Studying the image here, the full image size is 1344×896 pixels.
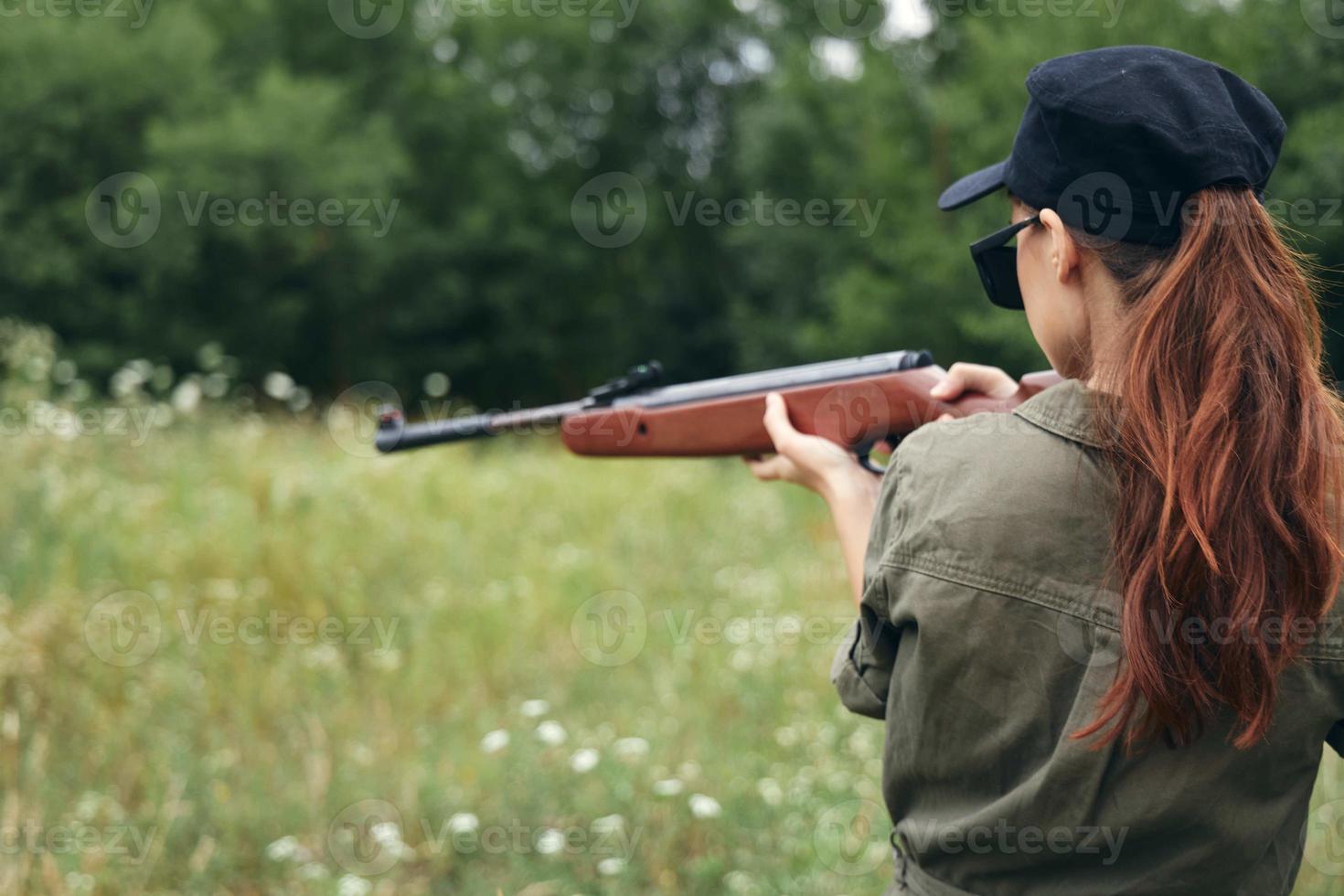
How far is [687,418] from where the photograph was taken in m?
2.76

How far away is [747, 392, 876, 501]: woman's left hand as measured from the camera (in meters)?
2.05

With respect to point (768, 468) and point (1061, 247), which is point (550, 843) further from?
point (1061, 247)

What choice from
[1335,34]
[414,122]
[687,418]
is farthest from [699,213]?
[687,418]

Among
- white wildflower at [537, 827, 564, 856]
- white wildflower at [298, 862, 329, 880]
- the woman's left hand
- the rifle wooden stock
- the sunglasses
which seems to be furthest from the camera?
white wildflower at [298, 862, 329, 880]

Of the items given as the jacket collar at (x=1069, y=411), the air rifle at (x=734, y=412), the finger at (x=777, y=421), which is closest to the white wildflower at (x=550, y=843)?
the air rifle at (x=734, y=412)

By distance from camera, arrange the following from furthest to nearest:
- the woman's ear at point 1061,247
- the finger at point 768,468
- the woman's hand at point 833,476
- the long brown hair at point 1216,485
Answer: the finger at point 768,468
the woman's hand at point 833,476
the woman's ear at point 1061,247
the long brown hair at point 1216,485

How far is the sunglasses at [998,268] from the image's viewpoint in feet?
5.33

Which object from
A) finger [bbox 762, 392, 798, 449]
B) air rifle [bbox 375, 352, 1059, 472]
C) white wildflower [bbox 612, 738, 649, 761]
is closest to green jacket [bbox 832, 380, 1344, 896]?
air rifle [bbox 375, 352, 1059, 472]

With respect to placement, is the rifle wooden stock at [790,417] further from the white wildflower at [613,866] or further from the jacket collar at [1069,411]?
the white wildflower at [613,866]

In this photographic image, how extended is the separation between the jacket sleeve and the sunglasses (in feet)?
1.27

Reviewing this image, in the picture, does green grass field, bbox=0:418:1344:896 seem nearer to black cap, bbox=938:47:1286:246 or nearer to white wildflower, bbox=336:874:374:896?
white wildflower, bbox=336:874:374:896

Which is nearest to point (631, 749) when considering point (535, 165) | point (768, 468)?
point (768, 468)

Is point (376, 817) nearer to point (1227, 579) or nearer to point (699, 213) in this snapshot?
point (1227, 579)

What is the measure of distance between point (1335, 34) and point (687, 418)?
13371 mm
